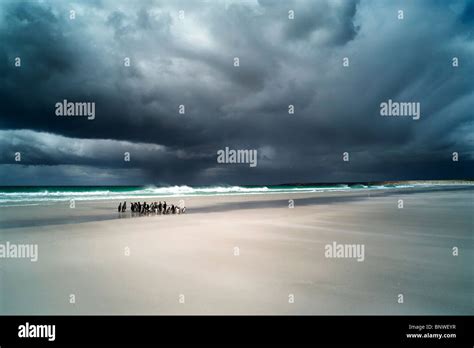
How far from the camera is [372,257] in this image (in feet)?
25.1

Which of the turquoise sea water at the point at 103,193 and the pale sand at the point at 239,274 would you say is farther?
the turquoise sea water at the point at 103,193

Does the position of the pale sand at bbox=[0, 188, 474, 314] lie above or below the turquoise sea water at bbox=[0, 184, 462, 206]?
below

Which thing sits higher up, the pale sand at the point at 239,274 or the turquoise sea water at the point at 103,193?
the turquoise sea water at the point at 103,193

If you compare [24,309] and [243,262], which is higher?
[243,262]

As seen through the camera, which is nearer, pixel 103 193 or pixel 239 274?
pixel 239 274

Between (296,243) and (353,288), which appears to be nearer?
(353,288)

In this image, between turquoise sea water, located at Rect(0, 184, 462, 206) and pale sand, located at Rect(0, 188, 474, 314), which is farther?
turquoise sea water, located at Rect(0, 184, 462, 206)
